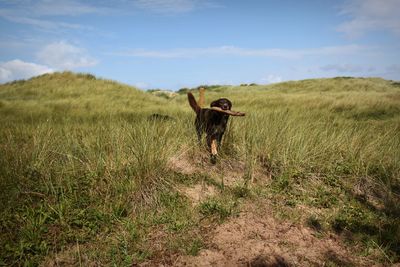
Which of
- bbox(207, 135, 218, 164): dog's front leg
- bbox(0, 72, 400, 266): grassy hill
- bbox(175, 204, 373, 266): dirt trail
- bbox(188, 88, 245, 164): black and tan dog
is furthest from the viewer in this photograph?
bbox(207, 135, 218, 164): dog's front leg

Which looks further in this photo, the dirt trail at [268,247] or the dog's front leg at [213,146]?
the dog's front leg at [213,146]

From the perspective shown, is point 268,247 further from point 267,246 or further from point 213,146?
point 213,146

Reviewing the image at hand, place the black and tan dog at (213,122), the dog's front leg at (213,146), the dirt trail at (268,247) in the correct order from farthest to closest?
the dog's front leg at (213,146) → the black and tan dog at (213,122) → the dirt trail at (268,247)

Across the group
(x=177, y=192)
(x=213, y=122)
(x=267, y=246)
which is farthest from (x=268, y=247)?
(x=213, y=122)

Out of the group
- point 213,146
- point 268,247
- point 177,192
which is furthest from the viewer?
point 213,146

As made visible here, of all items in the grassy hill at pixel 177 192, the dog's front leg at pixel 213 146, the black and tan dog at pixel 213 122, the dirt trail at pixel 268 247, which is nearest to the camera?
the dirt trail at pixel 268 247

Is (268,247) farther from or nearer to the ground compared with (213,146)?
nearer to the ground

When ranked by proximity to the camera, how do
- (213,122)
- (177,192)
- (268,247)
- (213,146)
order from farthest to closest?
(213,146)
(213,122)
(177,192)
(268,247)

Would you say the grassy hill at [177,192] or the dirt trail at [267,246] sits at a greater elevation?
the grassy hill at [177,192]

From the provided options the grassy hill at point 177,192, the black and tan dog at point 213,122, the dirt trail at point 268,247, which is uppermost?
→ the black and tan dog at point 213,122

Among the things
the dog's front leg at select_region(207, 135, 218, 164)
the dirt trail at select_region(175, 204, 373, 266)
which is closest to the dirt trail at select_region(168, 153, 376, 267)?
the dirt trail at select_region(175, 204, 373, 266)

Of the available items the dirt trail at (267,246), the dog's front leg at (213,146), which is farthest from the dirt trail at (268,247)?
the dog's front leg at (213,146)

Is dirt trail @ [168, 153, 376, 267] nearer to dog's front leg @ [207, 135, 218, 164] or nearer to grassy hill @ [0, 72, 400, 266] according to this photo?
grassy hill @ [0, 72, 400, 266]

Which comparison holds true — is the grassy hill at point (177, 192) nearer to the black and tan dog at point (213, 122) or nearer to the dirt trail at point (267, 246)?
the dirt trail at point (267, 246)
